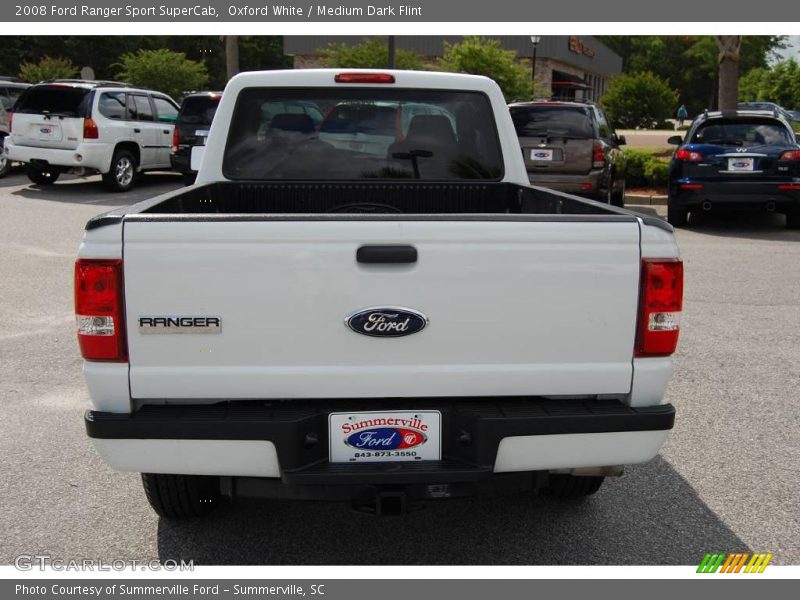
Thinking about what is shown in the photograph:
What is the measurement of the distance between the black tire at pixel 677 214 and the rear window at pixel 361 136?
28.9ft

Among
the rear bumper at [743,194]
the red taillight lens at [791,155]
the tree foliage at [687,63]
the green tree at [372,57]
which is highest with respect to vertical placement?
the tree foliage at [687,63]

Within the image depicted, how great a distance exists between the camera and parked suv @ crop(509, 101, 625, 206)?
43.2 feet

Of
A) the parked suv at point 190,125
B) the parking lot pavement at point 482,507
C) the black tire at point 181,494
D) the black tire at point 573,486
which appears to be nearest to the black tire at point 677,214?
the parking lot pavement at point 482,507

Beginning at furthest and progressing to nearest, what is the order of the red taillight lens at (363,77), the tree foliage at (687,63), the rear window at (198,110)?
1. the tree foliage at (687,63)
2. the rear window at (198,110)
3. the red taillight lens at (363,77)

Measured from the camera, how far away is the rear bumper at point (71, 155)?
15.6m

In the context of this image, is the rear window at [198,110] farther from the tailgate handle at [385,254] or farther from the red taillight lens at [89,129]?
the tailgate handle at [385,254]

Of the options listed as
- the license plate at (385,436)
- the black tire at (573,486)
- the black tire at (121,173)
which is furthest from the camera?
the black tire at (121,173)

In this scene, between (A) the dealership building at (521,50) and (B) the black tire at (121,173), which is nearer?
(B) the black tire at (121,173)

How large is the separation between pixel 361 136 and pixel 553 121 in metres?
9.23

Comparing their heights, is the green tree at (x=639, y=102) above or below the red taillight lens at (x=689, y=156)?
above

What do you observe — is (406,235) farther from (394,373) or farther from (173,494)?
(173,494)

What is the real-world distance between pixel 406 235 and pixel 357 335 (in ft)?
1.28

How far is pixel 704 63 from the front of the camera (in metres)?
85.5

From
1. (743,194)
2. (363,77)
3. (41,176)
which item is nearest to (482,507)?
(363,77)
